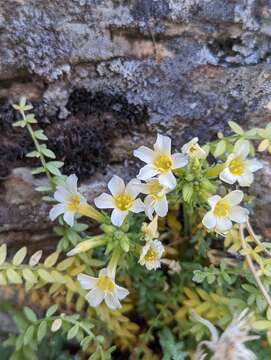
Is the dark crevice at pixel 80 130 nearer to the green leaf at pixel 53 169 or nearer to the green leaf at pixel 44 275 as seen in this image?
the green leaf at pixel 53 169

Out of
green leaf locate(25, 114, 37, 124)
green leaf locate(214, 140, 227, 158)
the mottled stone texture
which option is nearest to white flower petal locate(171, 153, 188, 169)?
green leaf locate(214, 140, 227, 158)

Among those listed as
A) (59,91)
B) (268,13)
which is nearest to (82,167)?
(59,91)

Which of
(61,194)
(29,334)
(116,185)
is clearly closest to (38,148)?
(61,194)

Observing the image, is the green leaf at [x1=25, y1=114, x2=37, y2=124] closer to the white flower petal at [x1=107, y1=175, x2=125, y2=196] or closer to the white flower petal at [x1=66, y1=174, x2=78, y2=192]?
the white flower petal at [x1=66, y1=174, x2=78, y2=192]

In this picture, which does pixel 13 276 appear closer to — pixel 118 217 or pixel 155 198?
pixel 118 217

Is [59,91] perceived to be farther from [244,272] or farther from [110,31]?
[244,272]

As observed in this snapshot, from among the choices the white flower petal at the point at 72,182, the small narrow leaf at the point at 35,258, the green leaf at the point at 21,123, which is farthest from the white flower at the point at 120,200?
the green leaf at the point at 21,123

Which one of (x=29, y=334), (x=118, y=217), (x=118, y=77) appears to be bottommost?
(x=29, y=334)
